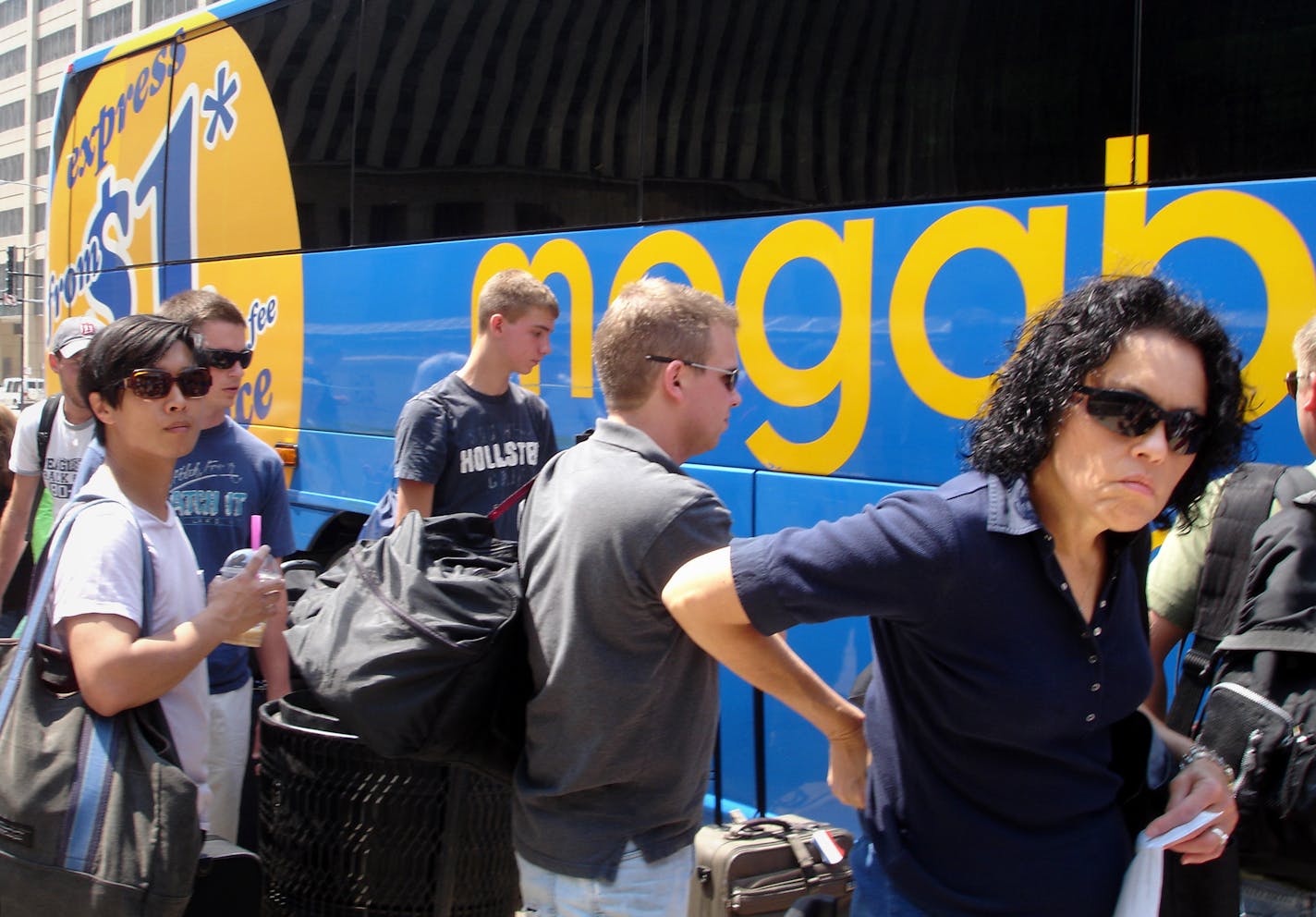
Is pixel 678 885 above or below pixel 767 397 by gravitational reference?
below

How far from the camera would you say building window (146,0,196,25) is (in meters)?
58.7

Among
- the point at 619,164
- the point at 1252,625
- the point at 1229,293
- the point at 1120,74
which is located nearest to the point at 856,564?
the point at 1252,625

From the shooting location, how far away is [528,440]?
14.5ft

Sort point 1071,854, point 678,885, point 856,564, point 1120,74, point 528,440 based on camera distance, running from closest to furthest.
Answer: point 856,564 → point 1071,854 → point 678,885 → point 1120,74 → point 528,440

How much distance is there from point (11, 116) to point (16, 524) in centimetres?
7424

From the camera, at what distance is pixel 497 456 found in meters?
4.32

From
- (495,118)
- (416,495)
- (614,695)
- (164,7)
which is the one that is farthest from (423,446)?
(164,7)

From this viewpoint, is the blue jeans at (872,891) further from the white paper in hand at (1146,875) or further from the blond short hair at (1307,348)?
the blond short hair at (1307,348)

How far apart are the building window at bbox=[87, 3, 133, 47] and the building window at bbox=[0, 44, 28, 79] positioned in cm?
612

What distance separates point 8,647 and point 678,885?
57.7 inches

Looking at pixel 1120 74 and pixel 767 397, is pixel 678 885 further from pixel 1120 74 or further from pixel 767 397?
pixel 1120 74

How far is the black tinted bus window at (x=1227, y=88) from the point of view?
10.1 feet

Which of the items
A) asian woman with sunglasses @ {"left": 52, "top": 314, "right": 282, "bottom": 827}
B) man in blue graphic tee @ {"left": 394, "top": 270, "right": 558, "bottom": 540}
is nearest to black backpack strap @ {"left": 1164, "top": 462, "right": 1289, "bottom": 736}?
asian woman with sunglasses @ {"left": 52, "top": 314, "right": 282, "bottom": 827}

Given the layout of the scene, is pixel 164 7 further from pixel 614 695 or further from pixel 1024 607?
pixel 1024 607
